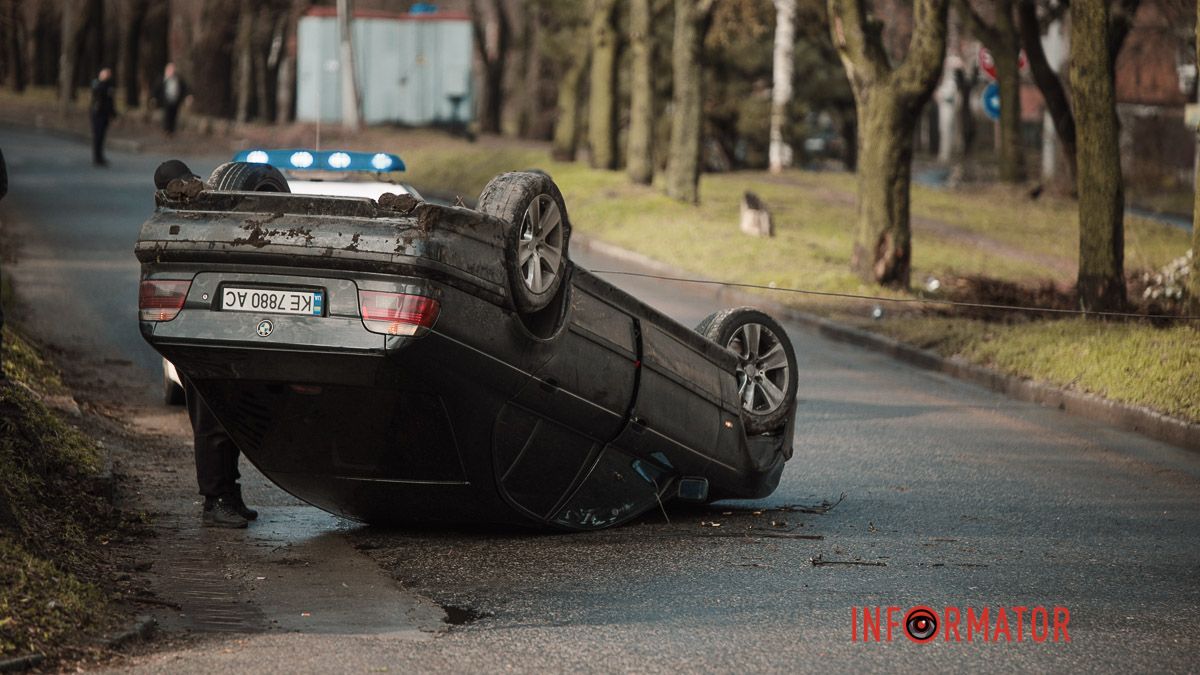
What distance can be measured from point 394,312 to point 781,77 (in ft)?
129

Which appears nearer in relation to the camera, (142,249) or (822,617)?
(822,617)

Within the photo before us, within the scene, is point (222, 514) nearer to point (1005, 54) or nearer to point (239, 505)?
point (239, 505)

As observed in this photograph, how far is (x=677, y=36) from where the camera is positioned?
30.0 m

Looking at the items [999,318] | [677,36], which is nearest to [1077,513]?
[999,318]

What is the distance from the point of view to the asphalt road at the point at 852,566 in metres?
6.05

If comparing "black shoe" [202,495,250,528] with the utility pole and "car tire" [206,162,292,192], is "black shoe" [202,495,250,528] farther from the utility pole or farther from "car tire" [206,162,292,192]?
the utility pole

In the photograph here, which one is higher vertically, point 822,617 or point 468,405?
point 468,405

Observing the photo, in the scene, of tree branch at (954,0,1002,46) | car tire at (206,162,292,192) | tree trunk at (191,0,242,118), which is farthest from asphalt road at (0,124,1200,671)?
tree trunk at (191,0,242,118)

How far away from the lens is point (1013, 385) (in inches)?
574

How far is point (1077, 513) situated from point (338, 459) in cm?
424

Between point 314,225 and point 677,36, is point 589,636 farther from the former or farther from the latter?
point 677,36

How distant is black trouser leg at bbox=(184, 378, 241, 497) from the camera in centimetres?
807

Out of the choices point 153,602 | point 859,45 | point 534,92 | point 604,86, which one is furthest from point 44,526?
point 534,92

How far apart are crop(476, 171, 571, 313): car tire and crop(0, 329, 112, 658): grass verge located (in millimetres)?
2093
